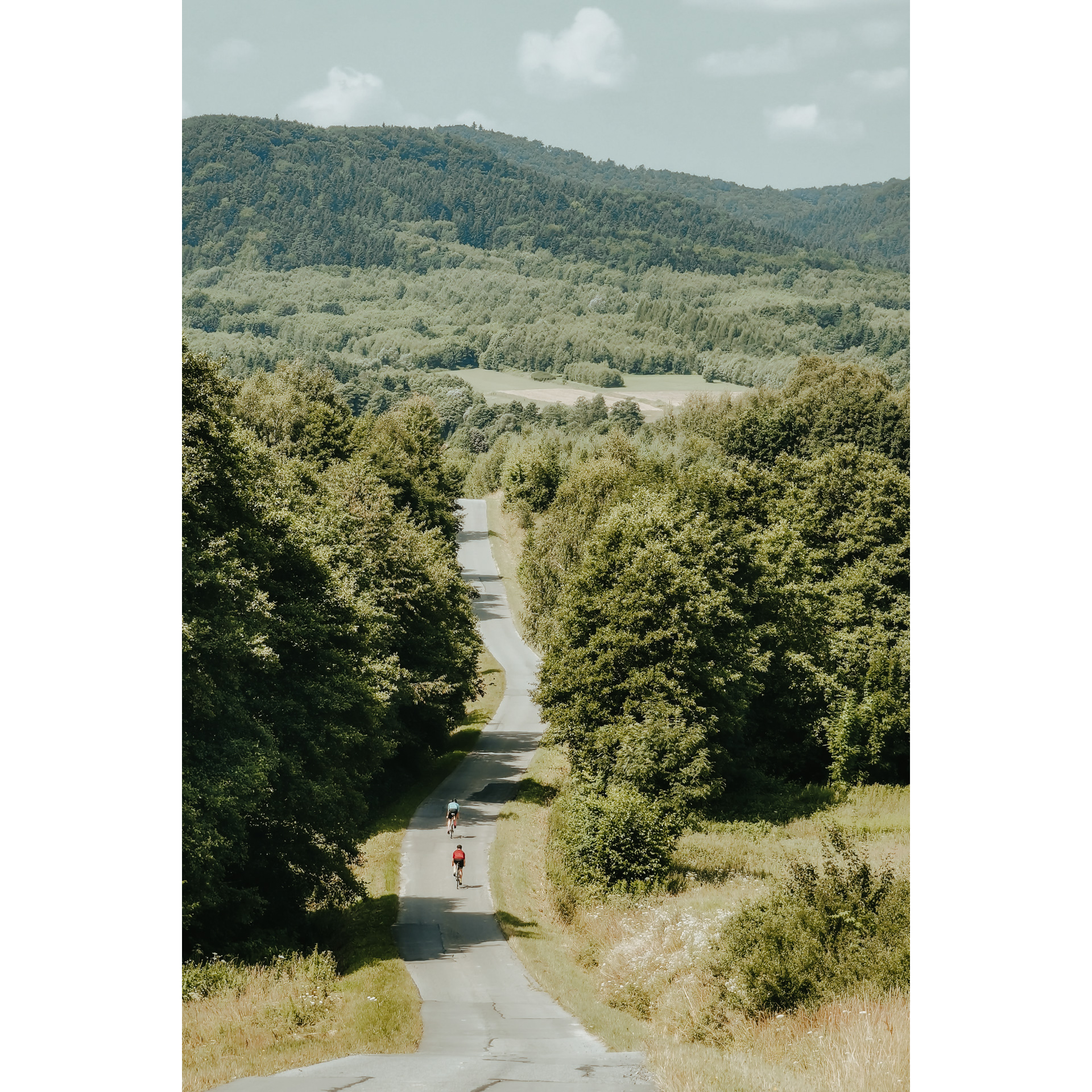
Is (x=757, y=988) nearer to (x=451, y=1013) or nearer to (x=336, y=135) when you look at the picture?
(x=451, y=1013)

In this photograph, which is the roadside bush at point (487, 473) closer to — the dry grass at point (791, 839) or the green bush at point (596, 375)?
the green bush at point (596, 375)

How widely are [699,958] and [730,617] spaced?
2069 centimetres

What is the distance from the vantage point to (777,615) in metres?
40.5

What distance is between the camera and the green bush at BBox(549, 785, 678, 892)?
72.1 feet

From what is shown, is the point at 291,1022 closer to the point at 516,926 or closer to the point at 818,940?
the point at 818,940

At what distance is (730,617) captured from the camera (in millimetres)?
34562

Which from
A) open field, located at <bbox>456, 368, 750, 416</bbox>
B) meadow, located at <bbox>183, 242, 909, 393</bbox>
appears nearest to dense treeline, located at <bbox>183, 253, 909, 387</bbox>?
meadow, located at <bbox>183, 242, 909, 393</bbox>

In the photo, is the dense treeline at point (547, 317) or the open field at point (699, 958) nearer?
the open field at point (699, 958)

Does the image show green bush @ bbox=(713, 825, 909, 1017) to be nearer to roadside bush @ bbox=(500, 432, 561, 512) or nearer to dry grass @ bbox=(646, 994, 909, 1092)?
dry grass @ bbox=(646, 994, 909, 1092)

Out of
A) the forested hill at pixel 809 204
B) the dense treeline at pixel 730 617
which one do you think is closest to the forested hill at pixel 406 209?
the forested hill at pixel 809 204

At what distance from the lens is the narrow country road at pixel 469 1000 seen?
10156mm

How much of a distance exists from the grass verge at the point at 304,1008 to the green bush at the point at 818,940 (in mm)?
4409

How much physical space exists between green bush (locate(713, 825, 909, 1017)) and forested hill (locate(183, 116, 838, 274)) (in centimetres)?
1496
